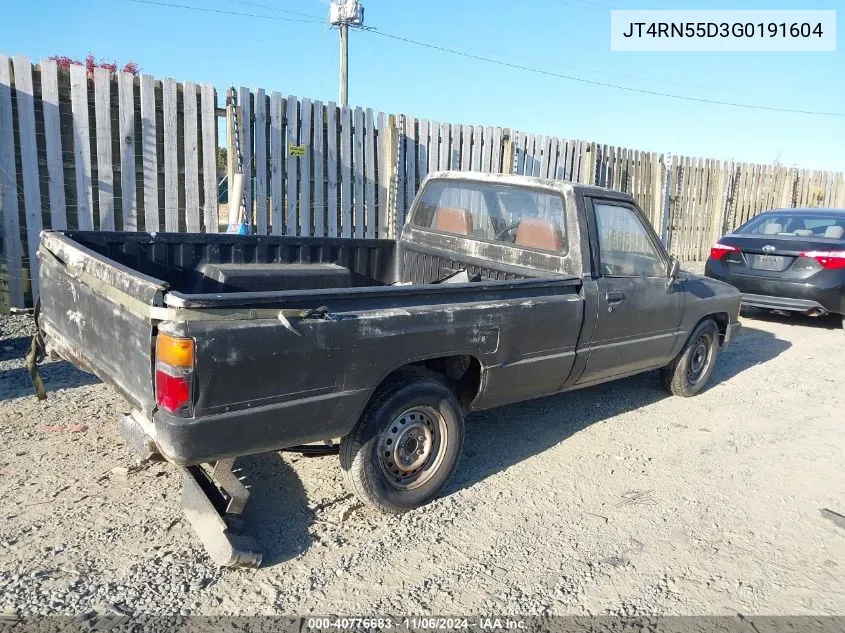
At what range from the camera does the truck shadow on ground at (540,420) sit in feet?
14.0

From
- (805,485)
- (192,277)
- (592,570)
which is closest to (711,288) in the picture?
(805,485)

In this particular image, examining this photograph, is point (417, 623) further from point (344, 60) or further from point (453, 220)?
point (344, 60)

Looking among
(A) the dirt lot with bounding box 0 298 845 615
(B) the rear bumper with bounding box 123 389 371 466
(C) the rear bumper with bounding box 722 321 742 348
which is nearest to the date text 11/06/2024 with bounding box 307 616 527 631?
(A) the dirt lot with bounding box 0 298 845 615

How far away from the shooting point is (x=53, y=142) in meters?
6.54

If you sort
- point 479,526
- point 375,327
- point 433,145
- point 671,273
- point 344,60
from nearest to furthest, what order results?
point 375,327 → point 479,526 → point 671,273 → point 433,145 → point 344,60

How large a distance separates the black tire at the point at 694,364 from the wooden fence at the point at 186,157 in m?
4.46

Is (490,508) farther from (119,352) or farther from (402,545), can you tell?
(119,352)

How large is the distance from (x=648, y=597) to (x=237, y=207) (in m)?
5.97

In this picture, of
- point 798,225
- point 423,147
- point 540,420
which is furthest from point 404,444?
point 798,225

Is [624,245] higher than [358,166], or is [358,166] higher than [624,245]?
[358,166]

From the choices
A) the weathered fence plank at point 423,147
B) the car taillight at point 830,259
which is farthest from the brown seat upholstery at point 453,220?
the car taillight at point 830,259

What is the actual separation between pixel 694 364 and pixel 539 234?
2398 millimetres

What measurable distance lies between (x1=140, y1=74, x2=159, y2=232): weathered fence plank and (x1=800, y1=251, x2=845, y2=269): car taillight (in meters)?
8.14

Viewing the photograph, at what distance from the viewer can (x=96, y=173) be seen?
6.80 metres
